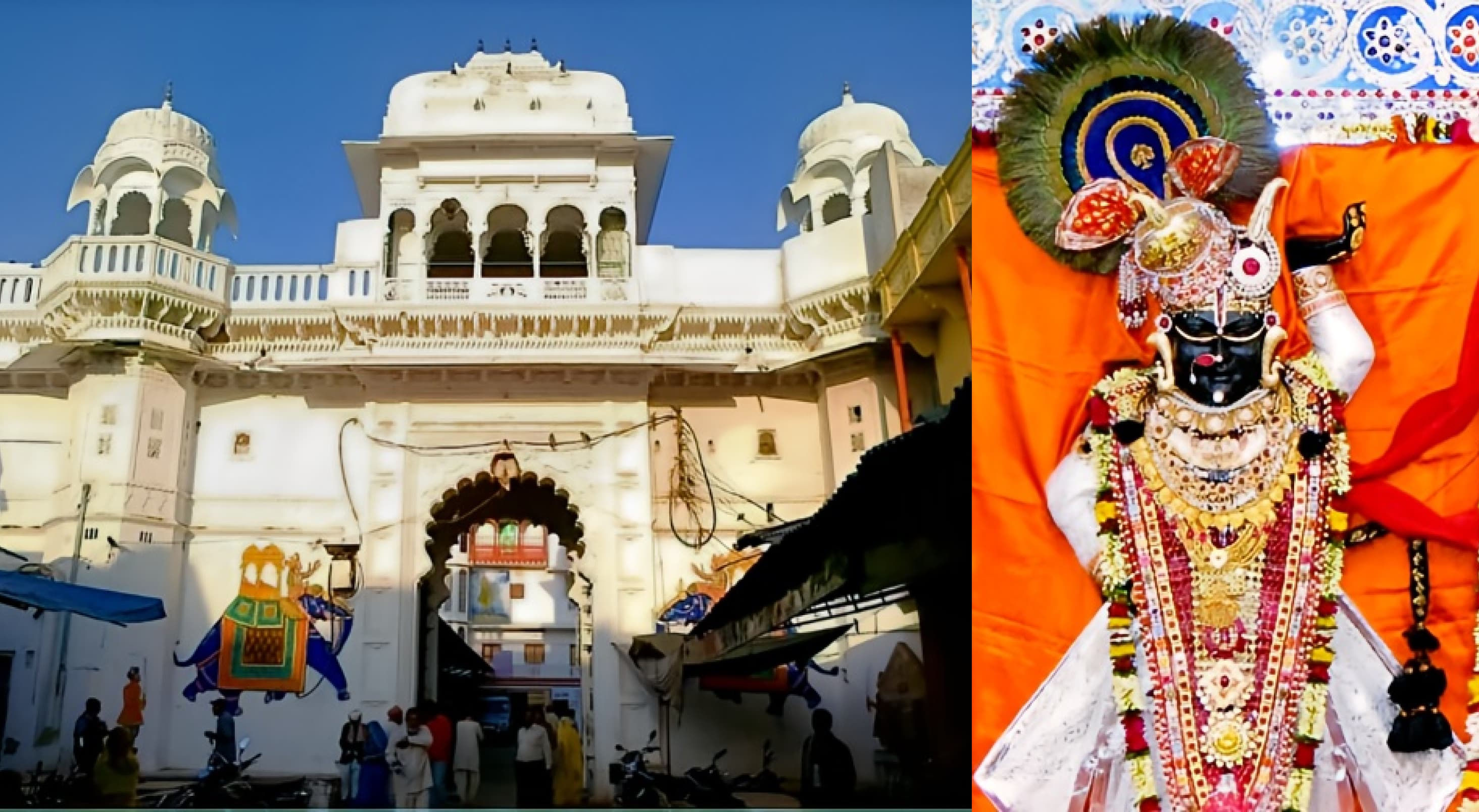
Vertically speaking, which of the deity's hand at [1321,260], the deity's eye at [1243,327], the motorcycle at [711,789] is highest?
the deity's hand at [1321,260]

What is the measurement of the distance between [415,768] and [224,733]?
1.15 metres

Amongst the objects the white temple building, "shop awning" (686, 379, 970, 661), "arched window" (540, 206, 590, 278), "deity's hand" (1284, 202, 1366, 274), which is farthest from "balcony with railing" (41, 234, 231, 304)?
"deity's hand" (1284, 202, 1366, 274)

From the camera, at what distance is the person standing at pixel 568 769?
732 centimetres

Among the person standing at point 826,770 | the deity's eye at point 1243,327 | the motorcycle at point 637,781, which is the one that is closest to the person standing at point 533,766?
the motorcycle at point 637,781

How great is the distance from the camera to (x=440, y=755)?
700cm

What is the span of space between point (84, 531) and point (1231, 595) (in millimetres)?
6429

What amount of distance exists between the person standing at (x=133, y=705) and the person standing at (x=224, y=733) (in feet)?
1.20

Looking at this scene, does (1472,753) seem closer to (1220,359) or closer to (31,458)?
(1220,359)

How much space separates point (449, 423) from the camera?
25.7 ft

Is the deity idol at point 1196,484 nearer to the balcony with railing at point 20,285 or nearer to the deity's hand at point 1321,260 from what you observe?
the deity's hand at point 1321,260

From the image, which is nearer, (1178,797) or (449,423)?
(1178,797)

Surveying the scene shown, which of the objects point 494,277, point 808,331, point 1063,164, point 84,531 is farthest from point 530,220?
point 1063,164

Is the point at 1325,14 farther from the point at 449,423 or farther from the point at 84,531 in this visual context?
the point at 84,531

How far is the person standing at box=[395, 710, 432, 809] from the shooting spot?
667 cm
